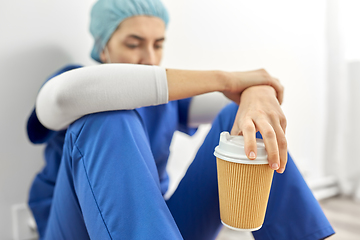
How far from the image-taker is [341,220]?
1.40 m

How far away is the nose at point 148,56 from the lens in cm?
100

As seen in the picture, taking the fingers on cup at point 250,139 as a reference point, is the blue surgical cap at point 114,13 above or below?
above

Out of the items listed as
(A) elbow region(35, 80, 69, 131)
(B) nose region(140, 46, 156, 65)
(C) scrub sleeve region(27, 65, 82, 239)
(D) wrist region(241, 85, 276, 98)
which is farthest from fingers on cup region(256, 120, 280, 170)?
(C) scrub sleeve region(27, 65, 82, 239)

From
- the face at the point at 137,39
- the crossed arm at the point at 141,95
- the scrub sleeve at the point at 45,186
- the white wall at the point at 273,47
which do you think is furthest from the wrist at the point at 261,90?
the white wall at the point at 273,47

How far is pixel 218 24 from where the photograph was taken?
151 cm

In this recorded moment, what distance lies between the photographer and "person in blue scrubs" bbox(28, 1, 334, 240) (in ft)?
1.81

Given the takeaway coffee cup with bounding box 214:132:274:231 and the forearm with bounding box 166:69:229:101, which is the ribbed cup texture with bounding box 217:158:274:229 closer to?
the takeaway coffee cup with bounding box 214:132:274:231

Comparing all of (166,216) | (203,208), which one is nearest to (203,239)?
(203,208)

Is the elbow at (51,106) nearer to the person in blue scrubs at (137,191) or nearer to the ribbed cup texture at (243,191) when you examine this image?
the person in blue scrubs at (137,191)

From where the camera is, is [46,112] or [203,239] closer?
[46,112]

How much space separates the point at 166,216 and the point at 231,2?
4.16 feet

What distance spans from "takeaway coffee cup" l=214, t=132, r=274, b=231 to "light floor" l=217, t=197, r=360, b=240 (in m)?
0.71

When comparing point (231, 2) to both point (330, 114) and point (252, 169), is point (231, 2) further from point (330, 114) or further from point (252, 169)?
point (252, 169)

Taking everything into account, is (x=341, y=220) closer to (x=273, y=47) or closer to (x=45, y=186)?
(x=273, y=47)
